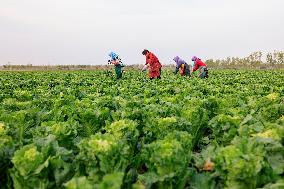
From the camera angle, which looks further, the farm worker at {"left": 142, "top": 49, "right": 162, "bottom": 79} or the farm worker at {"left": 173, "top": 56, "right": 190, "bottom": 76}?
the farm worker at {"left": 173, "top": 56, "right": 190, "bottom": 76}

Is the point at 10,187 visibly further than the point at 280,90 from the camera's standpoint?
No

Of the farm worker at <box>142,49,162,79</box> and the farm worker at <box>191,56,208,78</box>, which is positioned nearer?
the farm worker at <box>142,49,162,79</box>

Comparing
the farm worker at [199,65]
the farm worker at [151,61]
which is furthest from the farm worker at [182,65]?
the farm worker at [151,61]

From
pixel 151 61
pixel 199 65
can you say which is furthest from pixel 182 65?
pixel 151 61

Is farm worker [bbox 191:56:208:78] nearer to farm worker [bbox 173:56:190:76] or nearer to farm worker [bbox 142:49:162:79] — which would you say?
farm worker [bbox 173:56:190:76]

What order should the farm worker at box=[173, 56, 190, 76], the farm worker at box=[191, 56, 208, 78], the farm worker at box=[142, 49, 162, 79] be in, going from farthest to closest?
the farm worker at box=[173, 56, 190, 76] → the farm worker at box=[191, 56, 208, 78] → the farm worker at box=[142, 49, 162, 79]

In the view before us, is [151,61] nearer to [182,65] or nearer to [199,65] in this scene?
[199,65]

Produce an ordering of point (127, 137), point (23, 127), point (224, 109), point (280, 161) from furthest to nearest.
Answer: point (224, 109) < point (23, 127) < point (127, 137) < point (280, 161)

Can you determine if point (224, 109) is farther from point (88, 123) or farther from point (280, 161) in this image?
point (280, 161)

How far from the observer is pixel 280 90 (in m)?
11.2

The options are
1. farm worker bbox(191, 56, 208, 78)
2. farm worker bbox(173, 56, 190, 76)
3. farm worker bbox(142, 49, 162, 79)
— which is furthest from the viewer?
farm worker bbox(173, 56, 190, 76)

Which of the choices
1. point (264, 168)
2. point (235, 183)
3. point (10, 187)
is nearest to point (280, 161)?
point (264, 168)

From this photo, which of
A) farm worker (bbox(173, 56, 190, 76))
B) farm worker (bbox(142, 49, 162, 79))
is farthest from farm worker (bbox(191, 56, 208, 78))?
farm worker (bbox(142, 49, 162, 79))

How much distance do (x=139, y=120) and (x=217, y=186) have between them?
2.62 meters
